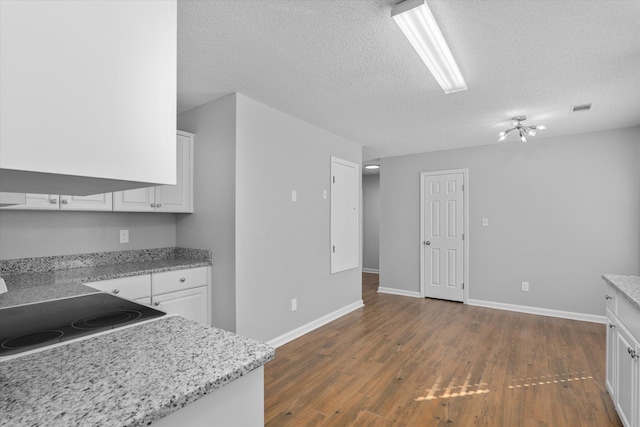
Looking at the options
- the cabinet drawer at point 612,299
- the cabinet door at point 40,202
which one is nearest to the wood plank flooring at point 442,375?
the cabinet drawer at point 612,299

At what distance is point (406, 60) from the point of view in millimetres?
2264

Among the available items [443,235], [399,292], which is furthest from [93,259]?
[443,235]

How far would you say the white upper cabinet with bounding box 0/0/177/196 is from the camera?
48cm

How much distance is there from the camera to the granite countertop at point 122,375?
2.17ft

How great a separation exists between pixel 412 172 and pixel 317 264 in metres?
2.58

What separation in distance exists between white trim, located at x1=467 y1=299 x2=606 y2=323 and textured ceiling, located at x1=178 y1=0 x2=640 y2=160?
2.42 m

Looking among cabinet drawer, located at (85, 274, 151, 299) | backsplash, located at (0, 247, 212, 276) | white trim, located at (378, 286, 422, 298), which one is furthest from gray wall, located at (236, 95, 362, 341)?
white trim, located at (378, 286, 422, 298)

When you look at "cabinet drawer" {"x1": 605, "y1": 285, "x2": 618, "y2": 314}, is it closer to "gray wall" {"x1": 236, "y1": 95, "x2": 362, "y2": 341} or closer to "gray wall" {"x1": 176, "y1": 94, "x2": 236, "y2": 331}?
"gray wall" {"x1": 236, "y1": 95, "x2": 362, "y2": 341}

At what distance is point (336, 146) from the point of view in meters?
4.29

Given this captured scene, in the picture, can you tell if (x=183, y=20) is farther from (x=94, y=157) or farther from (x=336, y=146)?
(x=336, y=146)

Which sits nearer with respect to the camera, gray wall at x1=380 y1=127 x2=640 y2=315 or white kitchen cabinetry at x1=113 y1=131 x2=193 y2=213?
white kitchen cabinetry at x1=113 y1=131 x2=193 y2=213

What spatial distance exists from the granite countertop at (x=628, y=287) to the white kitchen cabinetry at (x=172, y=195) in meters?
3.27

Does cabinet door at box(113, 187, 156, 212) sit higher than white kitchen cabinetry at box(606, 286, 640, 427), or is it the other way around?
cabinet door at box(113, 187, 156, 212)

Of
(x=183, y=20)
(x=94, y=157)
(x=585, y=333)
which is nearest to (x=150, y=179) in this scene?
(x=94, y=157)
